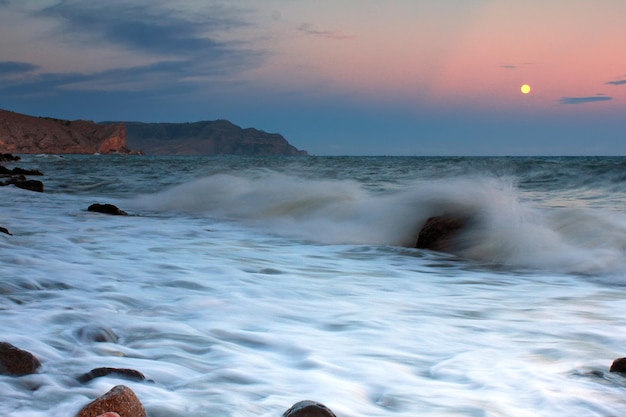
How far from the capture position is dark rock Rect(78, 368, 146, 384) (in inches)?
91.7

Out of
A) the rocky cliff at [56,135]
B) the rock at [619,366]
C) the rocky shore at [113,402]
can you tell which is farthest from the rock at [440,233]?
the rocky cliff at [56,135]

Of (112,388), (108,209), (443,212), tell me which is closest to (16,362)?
(112,388)

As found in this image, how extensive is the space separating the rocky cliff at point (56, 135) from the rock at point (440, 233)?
127558mm

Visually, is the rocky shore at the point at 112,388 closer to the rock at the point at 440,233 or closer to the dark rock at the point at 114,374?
the dark rock at the point at 114,374

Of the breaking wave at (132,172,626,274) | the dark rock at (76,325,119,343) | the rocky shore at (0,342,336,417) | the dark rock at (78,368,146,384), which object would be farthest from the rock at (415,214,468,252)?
the rocky shore at (0,342,336,417)

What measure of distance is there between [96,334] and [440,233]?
4735 millimetres

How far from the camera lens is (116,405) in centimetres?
182

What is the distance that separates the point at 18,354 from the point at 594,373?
2413mm

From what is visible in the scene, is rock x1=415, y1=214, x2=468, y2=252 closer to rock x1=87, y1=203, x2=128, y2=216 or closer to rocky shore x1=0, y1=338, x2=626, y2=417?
rocky shore x1=0, y1=338, x2=626, y2=417

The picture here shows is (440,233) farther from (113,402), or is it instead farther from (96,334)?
(113,402)

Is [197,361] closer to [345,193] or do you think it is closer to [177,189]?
[345,193]

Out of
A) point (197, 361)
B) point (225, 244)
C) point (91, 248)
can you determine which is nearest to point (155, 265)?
point (91, 248)

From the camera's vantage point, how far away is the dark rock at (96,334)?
2.91 meters

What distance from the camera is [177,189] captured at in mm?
15102
